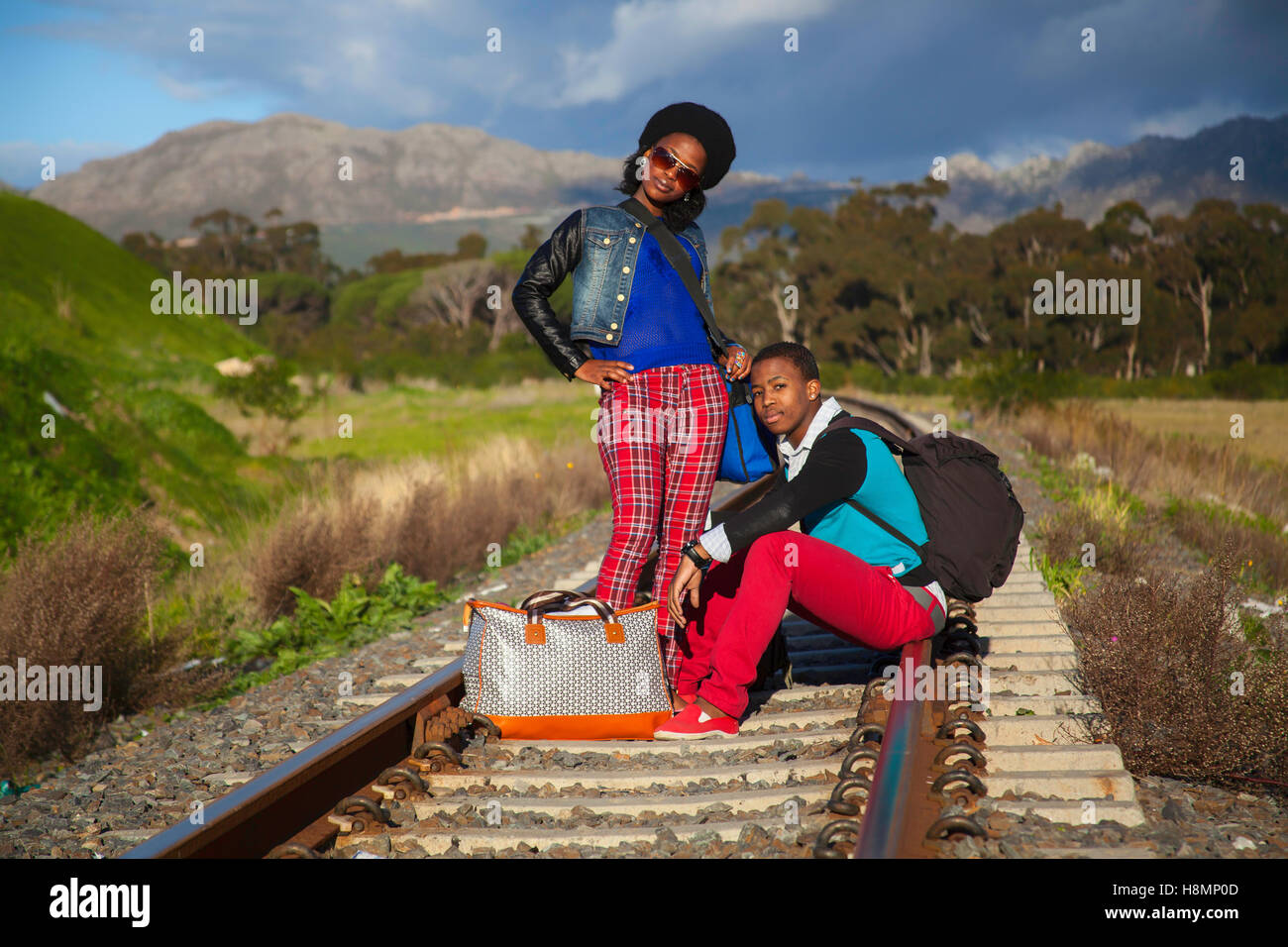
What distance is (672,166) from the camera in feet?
13.0

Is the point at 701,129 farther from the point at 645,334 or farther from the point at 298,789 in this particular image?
the point at 298,789

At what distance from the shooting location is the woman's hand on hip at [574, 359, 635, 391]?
3.90 m

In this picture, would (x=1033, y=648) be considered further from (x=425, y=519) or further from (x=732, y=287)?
(x=732, y=287)

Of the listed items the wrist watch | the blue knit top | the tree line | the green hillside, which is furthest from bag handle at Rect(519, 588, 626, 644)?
the tree line

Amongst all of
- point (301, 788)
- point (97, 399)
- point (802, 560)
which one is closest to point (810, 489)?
point (802, 560)

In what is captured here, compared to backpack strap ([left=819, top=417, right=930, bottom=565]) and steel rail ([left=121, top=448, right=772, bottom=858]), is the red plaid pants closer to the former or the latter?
backpack strap ([left=819, top=417, right=930, bottom=565])

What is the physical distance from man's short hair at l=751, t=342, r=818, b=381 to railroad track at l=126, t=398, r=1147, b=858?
1.09 metres

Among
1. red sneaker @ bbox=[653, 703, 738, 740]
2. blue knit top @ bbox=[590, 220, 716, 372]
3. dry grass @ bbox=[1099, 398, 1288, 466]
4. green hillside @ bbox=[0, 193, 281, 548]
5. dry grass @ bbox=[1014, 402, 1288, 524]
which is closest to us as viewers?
red sneaker @ bbox=[653, 703, 738, 740]

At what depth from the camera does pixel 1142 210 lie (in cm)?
5769

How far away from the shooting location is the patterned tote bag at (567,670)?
3.76 meters

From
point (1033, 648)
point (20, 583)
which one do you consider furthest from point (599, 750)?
point (20, 583)

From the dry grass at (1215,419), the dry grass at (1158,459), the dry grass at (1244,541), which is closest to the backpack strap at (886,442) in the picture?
the dry grass at (1244,541)

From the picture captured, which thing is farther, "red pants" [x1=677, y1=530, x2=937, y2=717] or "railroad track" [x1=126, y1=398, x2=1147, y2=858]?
"red pants" [x1=677, y1=530, x2=937, y2=717]
